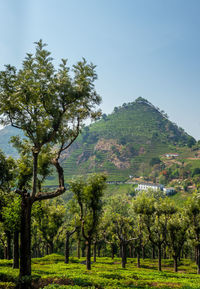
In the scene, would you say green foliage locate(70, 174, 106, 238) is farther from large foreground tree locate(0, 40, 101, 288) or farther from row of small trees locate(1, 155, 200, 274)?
large foreground tree locate(0, 40, 101, 288)

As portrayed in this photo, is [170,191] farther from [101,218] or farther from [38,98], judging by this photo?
[38,98]

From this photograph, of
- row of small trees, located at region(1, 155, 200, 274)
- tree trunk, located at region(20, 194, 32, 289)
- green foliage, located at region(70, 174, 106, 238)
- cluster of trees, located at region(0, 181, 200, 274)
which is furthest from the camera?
green foliage, located at region(70, 174, 106, 238)

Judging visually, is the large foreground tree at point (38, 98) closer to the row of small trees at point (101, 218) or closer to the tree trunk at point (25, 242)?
the tree trunk at point (25, 242)

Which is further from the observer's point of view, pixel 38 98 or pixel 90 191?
pixel 90 191

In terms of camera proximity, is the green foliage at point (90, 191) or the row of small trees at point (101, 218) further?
the green foliage at point (90, 191)

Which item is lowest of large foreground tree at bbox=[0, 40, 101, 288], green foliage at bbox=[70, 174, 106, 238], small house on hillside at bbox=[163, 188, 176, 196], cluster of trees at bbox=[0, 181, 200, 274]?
small house on hillside at bbox=[163, 188, 176, 196]

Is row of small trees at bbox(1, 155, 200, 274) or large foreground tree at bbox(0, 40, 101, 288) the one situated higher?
large foreground tree at bbox(0, 40, 101, 288)

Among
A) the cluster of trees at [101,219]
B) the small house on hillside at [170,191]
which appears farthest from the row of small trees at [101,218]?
the small house on hillside at [170,191]

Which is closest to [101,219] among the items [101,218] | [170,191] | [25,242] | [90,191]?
[101,218]

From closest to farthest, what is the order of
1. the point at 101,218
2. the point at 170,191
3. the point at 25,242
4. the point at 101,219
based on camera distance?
the point at 25,242 < the point at 101,218 < the point at 101,219 < the point at 170,191

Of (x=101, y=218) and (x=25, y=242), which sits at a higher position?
(x=25, y=242)

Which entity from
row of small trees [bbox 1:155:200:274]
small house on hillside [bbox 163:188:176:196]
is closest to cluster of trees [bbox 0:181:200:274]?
row of small trees [bbox 1:155:200:274]

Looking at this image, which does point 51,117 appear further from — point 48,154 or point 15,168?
point 15,168

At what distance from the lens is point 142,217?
40.6m
